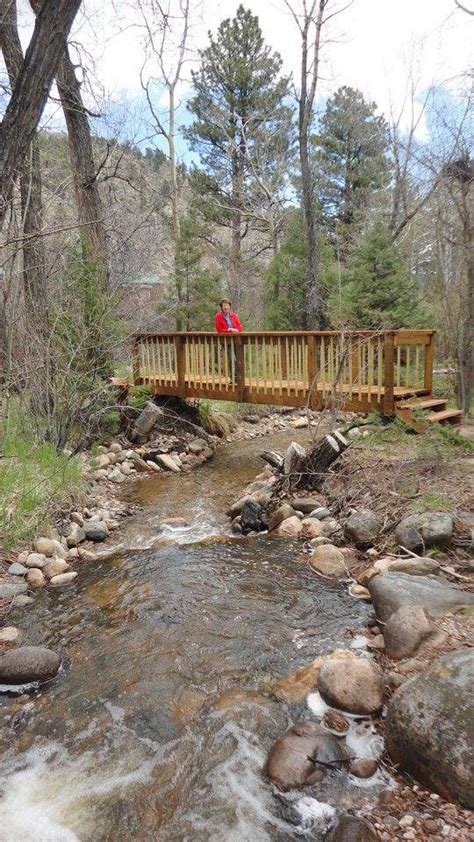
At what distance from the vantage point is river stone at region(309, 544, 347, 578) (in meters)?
4.05

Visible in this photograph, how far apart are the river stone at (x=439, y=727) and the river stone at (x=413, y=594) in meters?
0.73

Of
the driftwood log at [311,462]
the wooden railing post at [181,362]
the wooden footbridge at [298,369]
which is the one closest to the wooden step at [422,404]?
the wooden footbridge at [298,369]

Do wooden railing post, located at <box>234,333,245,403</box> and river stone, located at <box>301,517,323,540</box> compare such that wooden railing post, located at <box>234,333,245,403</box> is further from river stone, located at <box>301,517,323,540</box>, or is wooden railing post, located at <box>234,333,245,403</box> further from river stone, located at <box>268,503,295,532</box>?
river stone, located at <box>301,517,323,540</box>

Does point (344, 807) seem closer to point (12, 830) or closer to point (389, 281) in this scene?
point (12, 830)

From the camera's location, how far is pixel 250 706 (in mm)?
2631

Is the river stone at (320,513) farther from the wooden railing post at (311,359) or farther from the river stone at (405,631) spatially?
the river stone at (405,631)

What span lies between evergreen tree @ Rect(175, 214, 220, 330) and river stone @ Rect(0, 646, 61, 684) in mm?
11385

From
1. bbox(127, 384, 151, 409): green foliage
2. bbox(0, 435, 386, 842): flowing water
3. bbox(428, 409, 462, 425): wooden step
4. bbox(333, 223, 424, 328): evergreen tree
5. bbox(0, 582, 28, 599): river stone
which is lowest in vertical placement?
bbox(0, 435, 386, 842): flowing water

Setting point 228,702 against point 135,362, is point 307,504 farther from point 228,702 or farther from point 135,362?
point 135,362

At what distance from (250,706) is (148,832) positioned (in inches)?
30.9

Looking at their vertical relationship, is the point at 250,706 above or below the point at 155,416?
below

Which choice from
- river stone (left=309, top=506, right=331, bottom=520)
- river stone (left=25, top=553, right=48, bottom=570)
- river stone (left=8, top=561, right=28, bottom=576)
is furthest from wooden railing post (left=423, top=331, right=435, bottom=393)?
river stone (left=8, top=561, right=28, bottom=576)

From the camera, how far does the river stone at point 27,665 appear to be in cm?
286

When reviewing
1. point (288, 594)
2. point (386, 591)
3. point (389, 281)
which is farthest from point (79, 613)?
point (389, 281)
